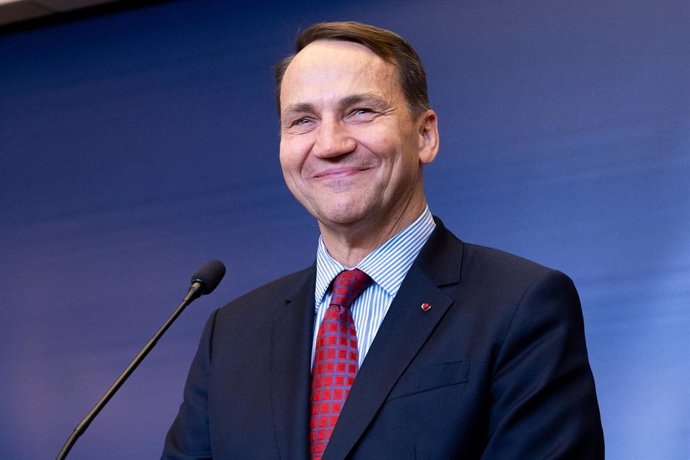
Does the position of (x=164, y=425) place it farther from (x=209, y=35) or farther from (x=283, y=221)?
(x=209, y=35)

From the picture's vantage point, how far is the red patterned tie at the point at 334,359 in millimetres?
1977

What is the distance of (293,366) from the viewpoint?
6.81 feet

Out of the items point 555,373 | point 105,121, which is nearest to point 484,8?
point 105,121

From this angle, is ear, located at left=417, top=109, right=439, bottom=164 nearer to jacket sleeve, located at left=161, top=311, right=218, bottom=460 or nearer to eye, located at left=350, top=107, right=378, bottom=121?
eye, located at left=350, top=107, right=378, bottom=121

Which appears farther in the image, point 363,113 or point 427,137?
point 427,137

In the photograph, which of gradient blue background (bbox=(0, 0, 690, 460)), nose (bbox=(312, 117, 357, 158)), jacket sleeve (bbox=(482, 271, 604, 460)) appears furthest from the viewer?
gradient blue background (bbox=(0, 0, 690, 460))

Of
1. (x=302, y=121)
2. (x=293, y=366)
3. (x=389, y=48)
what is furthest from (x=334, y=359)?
(x=389, y=48)

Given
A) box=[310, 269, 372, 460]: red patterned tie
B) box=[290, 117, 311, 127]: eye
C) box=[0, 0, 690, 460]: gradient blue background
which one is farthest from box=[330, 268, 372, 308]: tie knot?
box=[0, 0, 690, 460]: gradient blue background

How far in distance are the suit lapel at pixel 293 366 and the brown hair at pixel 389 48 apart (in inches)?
15.0

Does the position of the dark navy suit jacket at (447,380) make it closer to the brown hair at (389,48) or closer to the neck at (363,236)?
the neck at (363,236)

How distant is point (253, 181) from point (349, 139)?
169 cm

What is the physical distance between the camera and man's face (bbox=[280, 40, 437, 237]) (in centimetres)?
207

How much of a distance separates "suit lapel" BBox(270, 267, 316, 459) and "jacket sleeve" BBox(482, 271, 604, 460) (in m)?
0.32

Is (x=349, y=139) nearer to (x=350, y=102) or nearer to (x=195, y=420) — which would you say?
(x=350, y=102)
